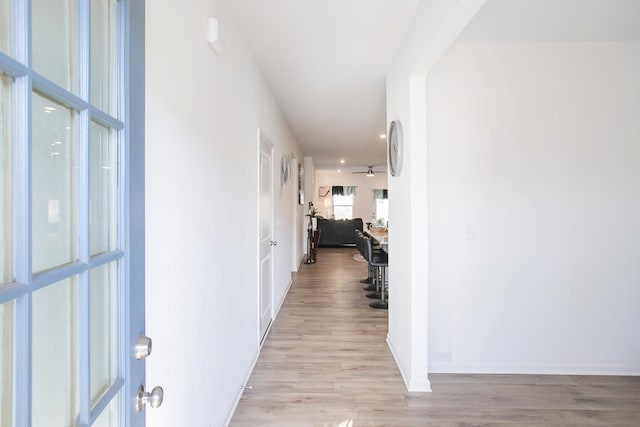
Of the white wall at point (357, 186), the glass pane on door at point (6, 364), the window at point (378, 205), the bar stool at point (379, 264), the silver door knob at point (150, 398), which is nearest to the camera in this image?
the glass pane on door at point (6, 364)

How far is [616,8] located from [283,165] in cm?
355

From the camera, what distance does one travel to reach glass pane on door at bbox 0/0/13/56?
0.45 m

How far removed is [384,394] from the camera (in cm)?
222

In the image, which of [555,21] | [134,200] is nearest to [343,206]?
[555,21]

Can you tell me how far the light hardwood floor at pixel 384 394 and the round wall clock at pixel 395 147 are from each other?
5.40 feet

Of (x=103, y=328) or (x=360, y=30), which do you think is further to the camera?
(x=360, y=30)

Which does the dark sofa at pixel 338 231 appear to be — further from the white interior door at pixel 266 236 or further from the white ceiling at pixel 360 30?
the white ceiling at pixel 360 30

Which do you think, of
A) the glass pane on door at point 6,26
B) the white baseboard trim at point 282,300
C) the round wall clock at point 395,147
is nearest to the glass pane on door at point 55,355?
the glass pane on door at point 6,26

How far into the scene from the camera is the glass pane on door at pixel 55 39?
1.68ft

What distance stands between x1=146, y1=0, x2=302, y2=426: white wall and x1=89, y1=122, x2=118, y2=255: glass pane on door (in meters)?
0.34

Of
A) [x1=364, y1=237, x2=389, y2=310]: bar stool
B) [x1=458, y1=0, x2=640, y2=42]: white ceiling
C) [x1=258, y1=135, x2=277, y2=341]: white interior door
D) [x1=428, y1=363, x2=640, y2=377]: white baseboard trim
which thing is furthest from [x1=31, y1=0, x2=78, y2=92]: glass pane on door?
[x1=364, y1=237, x2=389, y2=310]: bar stool

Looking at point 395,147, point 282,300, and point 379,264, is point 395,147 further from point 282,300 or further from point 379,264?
point 282,300

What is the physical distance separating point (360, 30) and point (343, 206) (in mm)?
10073

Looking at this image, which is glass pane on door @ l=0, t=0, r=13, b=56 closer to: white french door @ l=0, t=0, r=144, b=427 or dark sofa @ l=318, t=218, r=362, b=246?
white french door @ l=0, t=0, r=144, b=427
